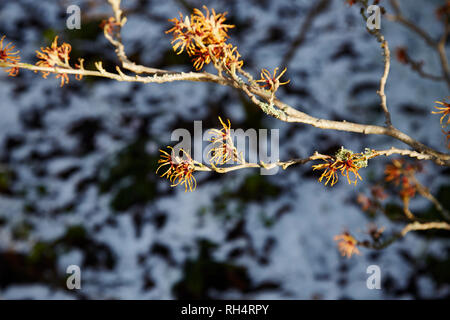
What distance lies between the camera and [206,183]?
14.3ft

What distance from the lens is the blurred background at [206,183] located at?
3.56 metres

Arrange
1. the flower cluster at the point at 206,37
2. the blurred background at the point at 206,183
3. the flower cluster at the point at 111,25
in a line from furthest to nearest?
the blurred background at the point at 206,183, the flower cluster at the point at 111,25, the flower cluster at the point at 206,37

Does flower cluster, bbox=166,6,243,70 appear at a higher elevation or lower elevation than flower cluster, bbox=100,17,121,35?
lower

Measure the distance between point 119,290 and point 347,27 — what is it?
5.48 meters

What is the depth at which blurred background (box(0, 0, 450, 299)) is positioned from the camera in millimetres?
3562

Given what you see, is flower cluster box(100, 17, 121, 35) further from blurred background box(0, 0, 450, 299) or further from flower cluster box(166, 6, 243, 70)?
blurred background box(0, 0, 450, 299)

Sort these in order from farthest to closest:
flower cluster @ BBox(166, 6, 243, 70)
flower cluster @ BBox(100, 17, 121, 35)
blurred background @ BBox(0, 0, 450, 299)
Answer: blurred background @ BBox(0, 0, 450, 299)
flower cluster @ BBox(100, 17, 121, 35)
flower cluster @ BBox(166, 6, 243, 70)

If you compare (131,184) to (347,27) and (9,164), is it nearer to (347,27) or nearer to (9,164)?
(9,164)

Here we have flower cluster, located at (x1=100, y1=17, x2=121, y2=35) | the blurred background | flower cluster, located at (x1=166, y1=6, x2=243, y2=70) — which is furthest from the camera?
the blurred background

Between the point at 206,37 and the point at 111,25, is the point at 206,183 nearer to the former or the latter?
the point at 111,25

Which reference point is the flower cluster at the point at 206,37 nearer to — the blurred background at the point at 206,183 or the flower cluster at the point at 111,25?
the flower cluster at the point at 111,25

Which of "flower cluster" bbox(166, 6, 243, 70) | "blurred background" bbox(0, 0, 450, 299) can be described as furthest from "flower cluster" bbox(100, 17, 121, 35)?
"blurred background" bbox(0, 0, 450, 299)

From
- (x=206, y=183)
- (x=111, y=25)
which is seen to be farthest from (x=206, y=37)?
(x=206, y=183)

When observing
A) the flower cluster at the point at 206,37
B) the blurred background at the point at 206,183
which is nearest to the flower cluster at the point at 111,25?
the flower cluster at the point at 206,37
